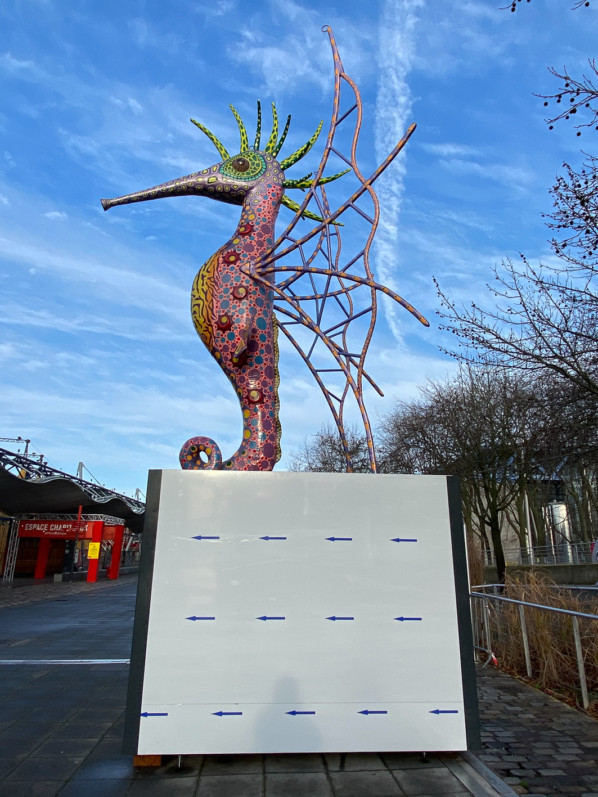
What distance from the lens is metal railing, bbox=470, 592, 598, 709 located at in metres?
5.10

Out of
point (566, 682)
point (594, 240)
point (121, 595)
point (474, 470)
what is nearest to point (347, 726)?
point (566, 682)

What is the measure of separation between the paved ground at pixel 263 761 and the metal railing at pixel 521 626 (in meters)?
0.35

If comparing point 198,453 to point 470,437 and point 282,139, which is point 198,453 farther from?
point 470,437

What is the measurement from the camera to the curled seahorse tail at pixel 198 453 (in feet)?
15.7

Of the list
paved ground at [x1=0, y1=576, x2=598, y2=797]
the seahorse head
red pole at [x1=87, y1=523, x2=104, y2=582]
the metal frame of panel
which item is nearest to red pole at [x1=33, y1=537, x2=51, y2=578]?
red pole at [x1=87, y1=523, x2=104, y2=582]

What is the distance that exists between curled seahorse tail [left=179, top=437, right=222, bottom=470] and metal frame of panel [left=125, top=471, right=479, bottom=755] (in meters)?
0.89

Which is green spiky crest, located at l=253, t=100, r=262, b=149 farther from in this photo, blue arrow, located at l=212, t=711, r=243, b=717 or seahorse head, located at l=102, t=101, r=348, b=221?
blue arrow, located at l=212, t=711, r=243, b=717

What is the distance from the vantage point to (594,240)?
603 centimetres

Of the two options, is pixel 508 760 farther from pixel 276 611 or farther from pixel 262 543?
pixel 262 543

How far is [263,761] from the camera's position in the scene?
12.1 feet

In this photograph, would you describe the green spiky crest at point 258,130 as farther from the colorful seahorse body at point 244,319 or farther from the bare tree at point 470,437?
the bare tree at point 470,437

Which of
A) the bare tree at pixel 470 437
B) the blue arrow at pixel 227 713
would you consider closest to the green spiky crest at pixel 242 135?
the blue arrow at pixel 227 713

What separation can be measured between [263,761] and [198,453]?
2.36m

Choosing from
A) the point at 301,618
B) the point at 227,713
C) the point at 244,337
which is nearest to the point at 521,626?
the point at 301,618
